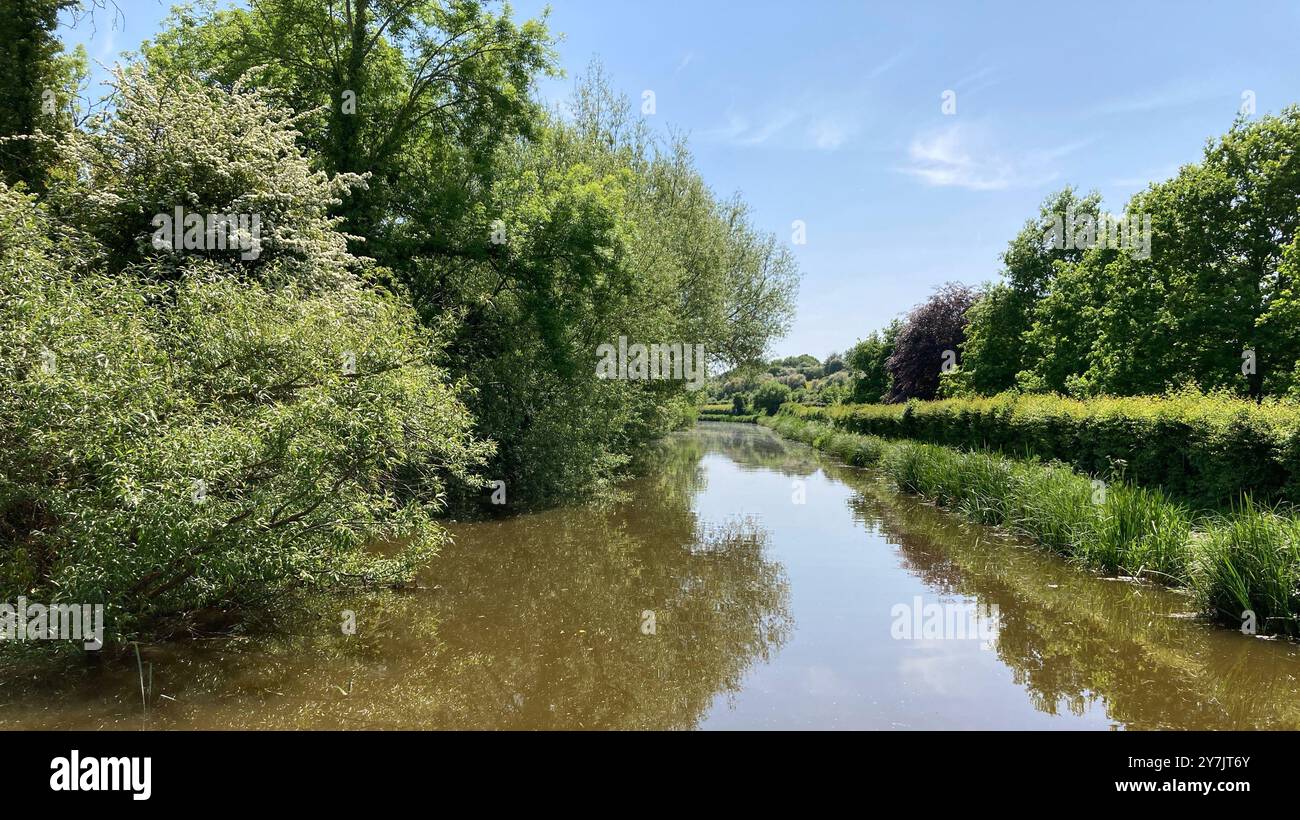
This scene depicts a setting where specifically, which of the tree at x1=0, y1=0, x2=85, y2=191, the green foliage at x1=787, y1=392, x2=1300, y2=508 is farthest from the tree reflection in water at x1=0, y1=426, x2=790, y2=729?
the tree at x1=0, y1=0, x2=85, y2=191

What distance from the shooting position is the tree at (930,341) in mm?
35094

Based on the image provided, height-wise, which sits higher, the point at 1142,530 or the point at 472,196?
the point at 472,196

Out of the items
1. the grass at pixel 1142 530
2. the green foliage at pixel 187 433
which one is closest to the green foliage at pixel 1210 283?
the grass at pixel 1142 530

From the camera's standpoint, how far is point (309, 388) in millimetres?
6461

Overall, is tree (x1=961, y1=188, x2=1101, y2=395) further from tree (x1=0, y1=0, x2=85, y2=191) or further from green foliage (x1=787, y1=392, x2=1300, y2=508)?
tree (x1=0, y1=0, x2=85, y2=191)

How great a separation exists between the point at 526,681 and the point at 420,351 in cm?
382

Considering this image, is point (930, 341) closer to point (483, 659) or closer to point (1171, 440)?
point (1171, 440)

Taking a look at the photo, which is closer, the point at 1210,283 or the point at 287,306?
the point at 287,306

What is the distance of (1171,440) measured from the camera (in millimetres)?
10570

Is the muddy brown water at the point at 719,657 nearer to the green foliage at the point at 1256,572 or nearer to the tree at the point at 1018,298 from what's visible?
the green foliage at the point at 1256,572

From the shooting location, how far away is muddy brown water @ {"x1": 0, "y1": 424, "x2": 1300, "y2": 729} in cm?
504

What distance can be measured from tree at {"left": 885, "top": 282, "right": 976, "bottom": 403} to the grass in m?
19.4

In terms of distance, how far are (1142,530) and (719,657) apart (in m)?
6.80

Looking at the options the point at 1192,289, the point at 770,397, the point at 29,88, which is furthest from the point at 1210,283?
the point at 770,397
